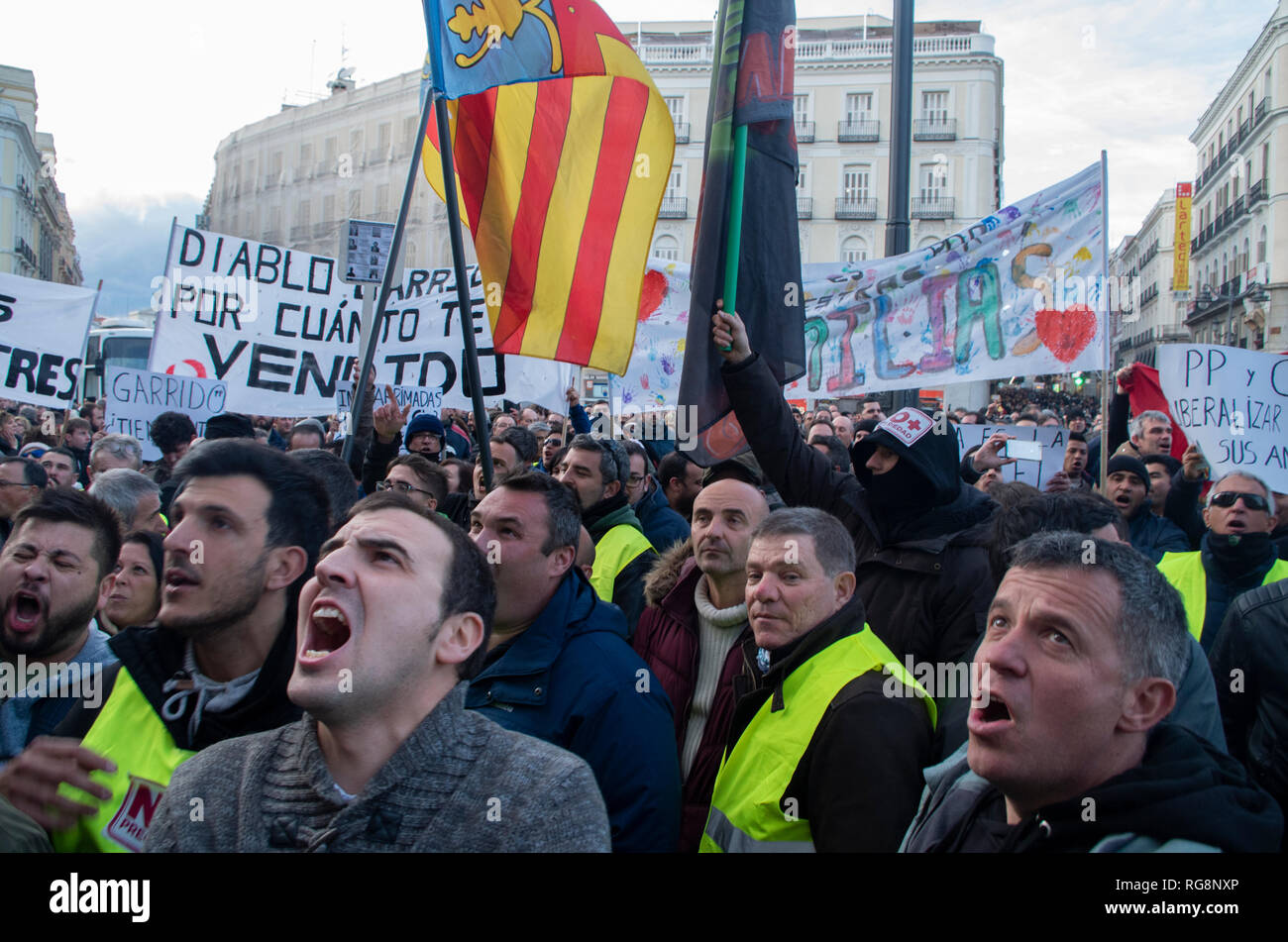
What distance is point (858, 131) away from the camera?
43.3 meters

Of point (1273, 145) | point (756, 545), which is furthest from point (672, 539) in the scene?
point (1273, 145)

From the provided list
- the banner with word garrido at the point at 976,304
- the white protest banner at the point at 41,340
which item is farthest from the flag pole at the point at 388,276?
the white protest banner at the point at 41,340

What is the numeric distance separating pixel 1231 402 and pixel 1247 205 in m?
48.8

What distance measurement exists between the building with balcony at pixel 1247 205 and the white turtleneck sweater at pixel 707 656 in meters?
40.5

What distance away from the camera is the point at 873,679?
254 cm

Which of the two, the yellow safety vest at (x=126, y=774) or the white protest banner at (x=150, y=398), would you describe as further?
the white protest banner at (x=150, y=398)

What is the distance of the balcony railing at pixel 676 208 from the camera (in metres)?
43.0

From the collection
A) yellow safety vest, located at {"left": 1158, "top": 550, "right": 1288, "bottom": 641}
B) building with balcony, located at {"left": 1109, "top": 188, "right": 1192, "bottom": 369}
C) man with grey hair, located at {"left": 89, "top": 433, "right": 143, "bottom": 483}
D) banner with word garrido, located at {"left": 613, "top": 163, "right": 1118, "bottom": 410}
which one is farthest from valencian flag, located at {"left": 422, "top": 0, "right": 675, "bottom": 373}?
building with balcony, located at {"left": 1109, "top": 188, "right": 1192, "bottom": 369}

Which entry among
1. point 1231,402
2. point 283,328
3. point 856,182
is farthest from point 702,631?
Answer: point 856,182

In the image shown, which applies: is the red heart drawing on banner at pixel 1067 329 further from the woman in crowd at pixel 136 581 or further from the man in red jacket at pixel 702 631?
the woman in crowd at pixel 136 581

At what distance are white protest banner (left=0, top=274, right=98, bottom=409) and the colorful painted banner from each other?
5375 cm

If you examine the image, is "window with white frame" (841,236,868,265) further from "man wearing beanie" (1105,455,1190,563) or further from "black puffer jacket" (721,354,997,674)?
"black puffer jacket" (721,354,997,674)
